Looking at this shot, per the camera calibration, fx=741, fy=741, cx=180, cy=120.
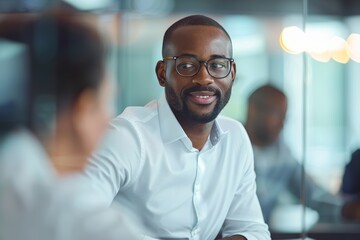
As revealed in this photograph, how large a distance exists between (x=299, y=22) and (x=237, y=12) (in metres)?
0.42

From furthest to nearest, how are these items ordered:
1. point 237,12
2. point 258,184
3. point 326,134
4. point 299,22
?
point 326,134
point 237,12
point 299,22
point 258,184

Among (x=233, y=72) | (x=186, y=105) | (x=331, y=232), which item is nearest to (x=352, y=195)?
(x=331, y=232)

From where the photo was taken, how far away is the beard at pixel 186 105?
1.89 meters

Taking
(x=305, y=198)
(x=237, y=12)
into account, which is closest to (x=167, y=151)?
(x=305, y=198)

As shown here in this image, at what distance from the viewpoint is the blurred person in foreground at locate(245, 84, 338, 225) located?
218 centimetres

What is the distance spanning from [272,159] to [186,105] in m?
0.47

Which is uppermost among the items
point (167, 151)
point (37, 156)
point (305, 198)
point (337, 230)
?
point (37, 156)

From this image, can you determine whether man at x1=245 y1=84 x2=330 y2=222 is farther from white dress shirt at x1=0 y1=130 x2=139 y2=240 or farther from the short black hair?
white dress shirt at x1=0 y1=130 x2=139 y2=240

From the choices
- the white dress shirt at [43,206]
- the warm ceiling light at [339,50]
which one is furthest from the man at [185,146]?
the warm ceiling light at [339,50]

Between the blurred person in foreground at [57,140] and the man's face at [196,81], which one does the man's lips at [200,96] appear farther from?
the blurred person in foreground at [57,140]

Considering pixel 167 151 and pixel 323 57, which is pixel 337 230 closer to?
pixel 167 151

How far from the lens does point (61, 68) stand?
1064 mm

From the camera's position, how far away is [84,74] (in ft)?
3.45

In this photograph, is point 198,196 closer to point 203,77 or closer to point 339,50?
point 203,77
